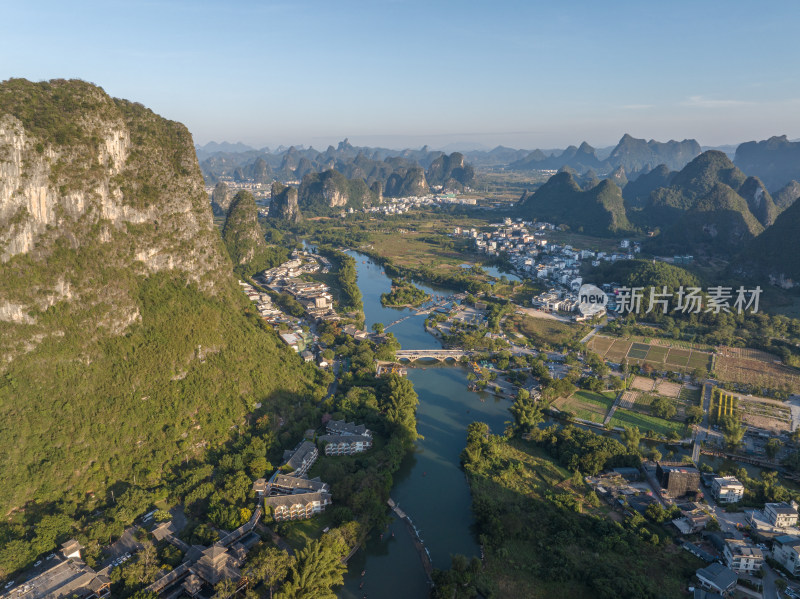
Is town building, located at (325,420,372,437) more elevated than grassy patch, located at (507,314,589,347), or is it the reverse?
town building, located at (325,420,372,437)

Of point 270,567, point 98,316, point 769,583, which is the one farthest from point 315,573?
point 769,583

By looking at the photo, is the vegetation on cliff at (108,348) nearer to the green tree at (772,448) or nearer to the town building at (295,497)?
the town building at (295,497)

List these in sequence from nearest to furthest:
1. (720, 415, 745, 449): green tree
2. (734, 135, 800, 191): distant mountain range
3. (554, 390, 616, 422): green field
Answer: (720, 415, 745, 449): green tree → (554, 390, 616, 422): green field → (734, 135, 800, 191): distant mountain range

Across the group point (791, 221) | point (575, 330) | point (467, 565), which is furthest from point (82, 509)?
point (791, 221)

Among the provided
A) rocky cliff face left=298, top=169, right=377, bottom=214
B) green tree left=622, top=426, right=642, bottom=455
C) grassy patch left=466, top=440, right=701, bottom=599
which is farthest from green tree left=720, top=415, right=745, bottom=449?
rocky cliff face left=298, top=169, right=377, bottom=214

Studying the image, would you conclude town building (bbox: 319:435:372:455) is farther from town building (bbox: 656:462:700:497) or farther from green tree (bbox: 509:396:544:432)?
town building (bbox: 656:462:700:497)

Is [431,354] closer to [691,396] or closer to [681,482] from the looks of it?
[691,396]
